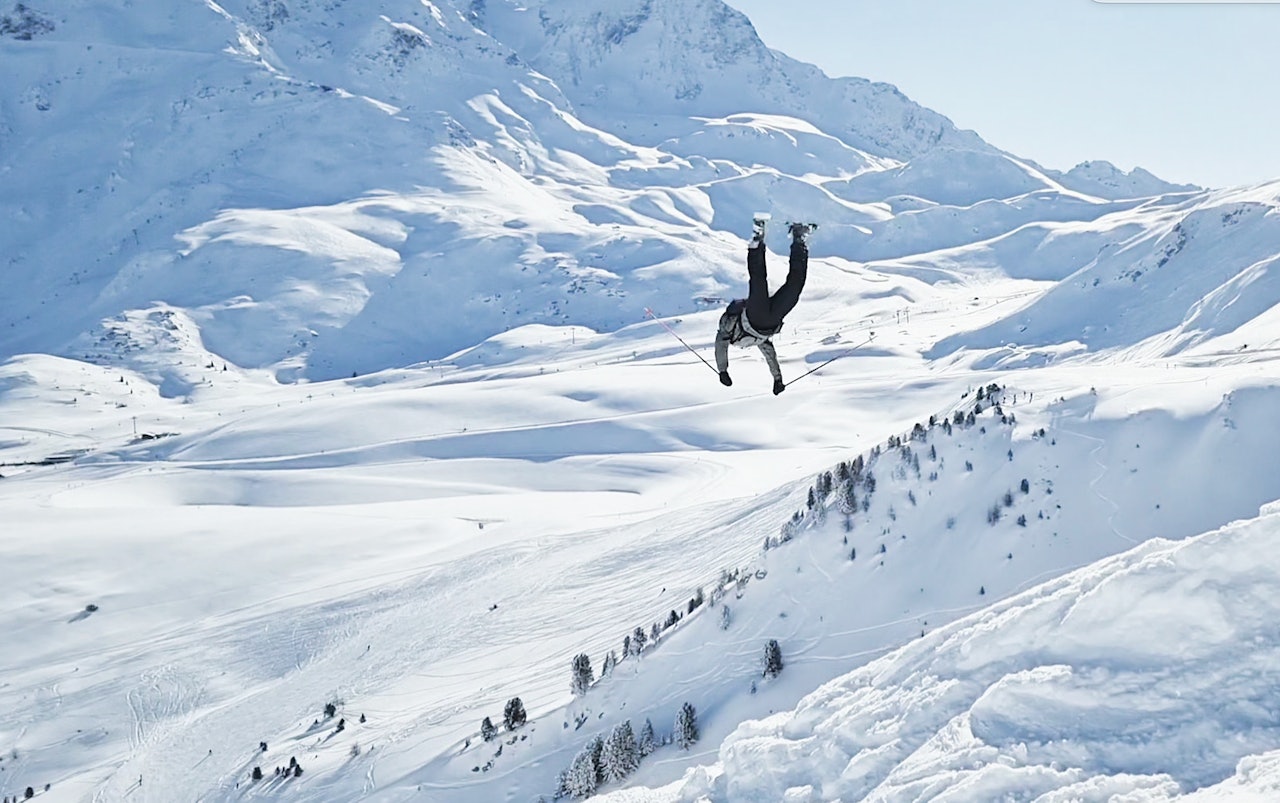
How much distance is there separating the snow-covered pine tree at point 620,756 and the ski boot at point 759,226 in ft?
61.8

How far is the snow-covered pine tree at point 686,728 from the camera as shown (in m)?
28.7

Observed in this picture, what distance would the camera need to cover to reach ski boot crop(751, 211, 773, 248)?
13171 millimetres

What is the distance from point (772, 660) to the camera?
103 ft

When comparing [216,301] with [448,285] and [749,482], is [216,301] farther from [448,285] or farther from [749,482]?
[749,482]

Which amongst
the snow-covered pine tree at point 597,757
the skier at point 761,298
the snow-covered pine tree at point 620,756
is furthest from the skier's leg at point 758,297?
the snow-covered pine tree at point 597,757

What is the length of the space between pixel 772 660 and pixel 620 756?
20.1ft

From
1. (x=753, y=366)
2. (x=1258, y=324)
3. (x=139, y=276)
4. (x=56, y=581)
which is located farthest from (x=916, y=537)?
(x=139, y=276)

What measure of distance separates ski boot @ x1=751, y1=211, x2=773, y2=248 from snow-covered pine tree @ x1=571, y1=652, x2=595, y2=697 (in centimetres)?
2378

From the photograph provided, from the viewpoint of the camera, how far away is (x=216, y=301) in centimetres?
18625

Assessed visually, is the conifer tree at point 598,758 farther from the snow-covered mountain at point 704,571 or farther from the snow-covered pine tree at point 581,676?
the snow-covered pine tree at point 581,676

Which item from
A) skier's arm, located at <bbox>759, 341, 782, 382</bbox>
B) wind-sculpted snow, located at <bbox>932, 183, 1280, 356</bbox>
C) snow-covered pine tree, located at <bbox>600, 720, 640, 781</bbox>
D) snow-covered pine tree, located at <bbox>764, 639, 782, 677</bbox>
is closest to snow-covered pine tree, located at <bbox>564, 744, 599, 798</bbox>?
snow-covered pine tree, located at <bbox>600, 720, 640, 781</bbox>

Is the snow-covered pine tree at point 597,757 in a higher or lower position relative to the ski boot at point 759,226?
lower

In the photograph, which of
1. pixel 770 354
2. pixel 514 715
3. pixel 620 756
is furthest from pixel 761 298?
pixel 514 715

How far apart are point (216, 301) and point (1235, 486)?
608 ft
